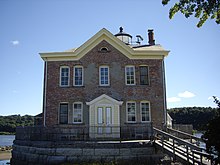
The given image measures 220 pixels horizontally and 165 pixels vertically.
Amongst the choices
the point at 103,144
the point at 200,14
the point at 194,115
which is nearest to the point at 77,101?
the point at 103,144

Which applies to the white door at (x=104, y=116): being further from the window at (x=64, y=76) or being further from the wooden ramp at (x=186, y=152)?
the wooden ramp at (x=186, y=152)

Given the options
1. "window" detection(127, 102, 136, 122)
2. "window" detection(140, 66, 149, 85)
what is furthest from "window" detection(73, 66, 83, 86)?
"window" detection(140, 66, 149, 85)

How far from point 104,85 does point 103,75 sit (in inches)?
35.1

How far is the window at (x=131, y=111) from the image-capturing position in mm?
19469

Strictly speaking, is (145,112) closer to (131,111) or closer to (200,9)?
(131,111)

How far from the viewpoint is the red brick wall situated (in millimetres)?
19641

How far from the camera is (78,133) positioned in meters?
17.4

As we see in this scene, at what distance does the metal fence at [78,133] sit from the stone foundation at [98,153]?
170 centimetres

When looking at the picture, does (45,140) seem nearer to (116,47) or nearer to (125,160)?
(125,160)

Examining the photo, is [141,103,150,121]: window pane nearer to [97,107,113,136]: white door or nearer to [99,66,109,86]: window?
[97,107,113,136]: white door

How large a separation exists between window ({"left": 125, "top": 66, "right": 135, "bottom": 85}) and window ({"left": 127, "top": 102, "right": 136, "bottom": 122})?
1.79 m

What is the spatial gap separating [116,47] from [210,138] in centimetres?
1419

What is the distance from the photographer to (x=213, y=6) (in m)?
9.42

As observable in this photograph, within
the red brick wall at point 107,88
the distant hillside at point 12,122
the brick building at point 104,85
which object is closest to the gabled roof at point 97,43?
the brick building at point 104,85
